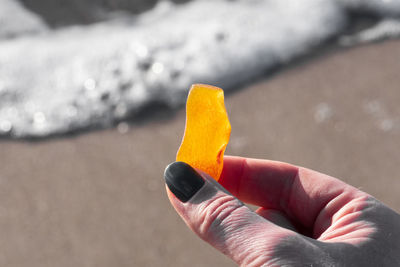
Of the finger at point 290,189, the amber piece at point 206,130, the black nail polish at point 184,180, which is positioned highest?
the amber piece at point 206,130

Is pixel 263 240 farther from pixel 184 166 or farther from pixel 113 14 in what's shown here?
pixel 113 14

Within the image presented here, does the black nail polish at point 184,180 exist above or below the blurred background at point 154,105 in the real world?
above

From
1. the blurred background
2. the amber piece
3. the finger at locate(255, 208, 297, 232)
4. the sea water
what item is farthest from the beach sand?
the amber piece

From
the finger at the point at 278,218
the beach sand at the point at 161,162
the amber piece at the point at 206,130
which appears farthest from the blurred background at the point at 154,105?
the amber piece at the point at 206,130

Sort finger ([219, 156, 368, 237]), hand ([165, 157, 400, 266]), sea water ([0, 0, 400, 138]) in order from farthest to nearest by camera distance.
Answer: sea water ([0, 0, 400, 138]) < finger ([219, 156, 368, 237]) < hand ([165, 157, 400, 266])

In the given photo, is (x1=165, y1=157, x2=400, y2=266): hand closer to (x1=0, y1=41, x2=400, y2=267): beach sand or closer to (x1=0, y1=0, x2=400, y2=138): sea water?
(x1=0, y1=41, x2=400, y2=267): beach sand

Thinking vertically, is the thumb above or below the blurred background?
above

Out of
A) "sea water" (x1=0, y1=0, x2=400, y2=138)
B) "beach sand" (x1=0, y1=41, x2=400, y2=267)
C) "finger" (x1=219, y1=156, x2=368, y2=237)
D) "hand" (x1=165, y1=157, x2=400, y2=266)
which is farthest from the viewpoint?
"sea water" (x1=0, y1=0, x2=400, y2=138)

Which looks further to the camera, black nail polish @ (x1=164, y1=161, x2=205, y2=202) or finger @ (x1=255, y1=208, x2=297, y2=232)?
finger @ (x1=255, y1=208, x2=297, y2=232)

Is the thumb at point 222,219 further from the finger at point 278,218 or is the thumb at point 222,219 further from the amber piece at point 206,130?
the finger at point 278,218
